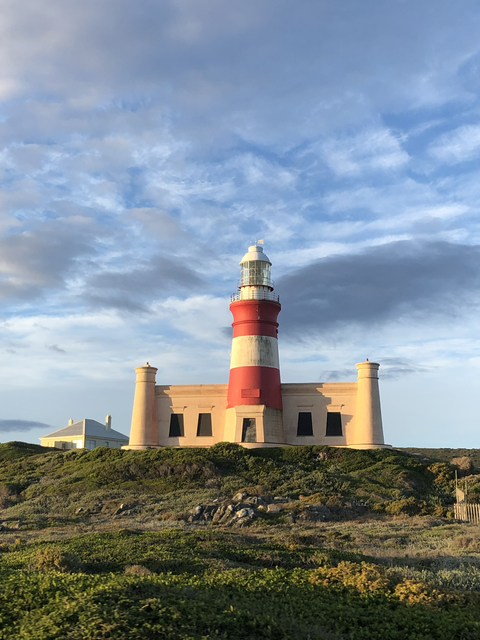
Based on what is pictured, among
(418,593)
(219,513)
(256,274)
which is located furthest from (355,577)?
(256,274)

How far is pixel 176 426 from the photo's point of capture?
44594 millimetres

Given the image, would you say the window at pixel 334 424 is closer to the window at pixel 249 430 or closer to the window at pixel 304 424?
the window at pixel 304 424

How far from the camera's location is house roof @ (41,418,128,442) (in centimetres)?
6116

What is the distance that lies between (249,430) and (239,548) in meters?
26.4

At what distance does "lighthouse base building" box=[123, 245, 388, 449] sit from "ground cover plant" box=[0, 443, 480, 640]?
10.7 ft

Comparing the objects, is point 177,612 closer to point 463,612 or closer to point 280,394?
point 463,612

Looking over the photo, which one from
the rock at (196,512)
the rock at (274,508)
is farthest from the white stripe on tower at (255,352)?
the rock at (196,512)

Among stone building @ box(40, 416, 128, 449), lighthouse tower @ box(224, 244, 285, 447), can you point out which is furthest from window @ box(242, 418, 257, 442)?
stone building @ box(40, 416, 128, 449)

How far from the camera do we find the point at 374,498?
96.9 feet

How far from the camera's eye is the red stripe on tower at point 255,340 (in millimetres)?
42312

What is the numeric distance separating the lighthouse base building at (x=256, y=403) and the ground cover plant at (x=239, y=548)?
325 centimetres

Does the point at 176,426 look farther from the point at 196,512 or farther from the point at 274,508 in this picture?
the point at 274,508

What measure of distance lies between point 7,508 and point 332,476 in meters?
17.2

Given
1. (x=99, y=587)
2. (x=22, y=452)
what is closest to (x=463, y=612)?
(x=99, y=587)
